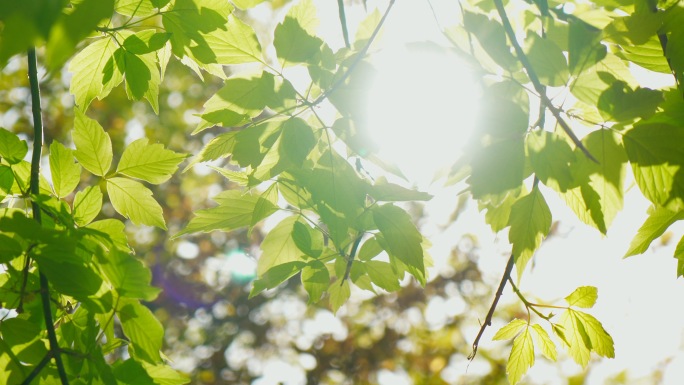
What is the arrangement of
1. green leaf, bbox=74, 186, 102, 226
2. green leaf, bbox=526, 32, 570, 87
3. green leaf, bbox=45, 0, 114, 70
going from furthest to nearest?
1. green leaf, bbox=74, 186, 102, 226
2. green leaf, bbox=526, 32, 570, 87
3. green leaf, bbox=45, 0, 114, 70

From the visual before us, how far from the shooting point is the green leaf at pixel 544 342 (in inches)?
52.4

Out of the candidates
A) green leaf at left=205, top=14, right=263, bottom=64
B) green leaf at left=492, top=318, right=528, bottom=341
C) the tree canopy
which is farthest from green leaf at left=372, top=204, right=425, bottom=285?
green leaf at left=205, top=14, right=263, bottom=64

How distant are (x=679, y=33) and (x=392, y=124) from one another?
1.70ft

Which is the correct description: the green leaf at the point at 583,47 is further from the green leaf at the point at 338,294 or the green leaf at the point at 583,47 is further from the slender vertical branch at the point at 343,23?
the green leaf at the point at 338,294

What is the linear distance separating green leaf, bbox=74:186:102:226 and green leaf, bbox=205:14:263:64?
40 cm

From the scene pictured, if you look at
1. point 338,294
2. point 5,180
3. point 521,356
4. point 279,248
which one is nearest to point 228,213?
point 279,248

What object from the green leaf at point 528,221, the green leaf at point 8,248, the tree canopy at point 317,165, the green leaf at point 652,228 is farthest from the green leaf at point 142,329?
the green leaf at point 652,228

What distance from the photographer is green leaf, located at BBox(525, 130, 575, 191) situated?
0.99m

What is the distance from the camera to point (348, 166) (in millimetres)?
1188

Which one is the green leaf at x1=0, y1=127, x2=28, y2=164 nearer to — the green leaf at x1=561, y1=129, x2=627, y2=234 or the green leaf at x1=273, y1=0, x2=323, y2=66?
the green leaf at x1=273, y1=0, x2=323, y2=66

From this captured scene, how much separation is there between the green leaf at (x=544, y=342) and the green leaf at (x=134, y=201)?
0.91 meters

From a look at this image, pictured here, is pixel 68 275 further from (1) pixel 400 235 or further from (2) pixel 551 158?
(2) pixel 551 158

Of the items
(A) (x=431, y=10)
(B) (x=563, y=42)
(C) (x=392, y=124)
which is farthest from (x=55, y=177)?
(B) (x=563, y=42)

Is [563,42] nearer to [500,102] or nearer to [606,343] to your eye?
[500,102]
